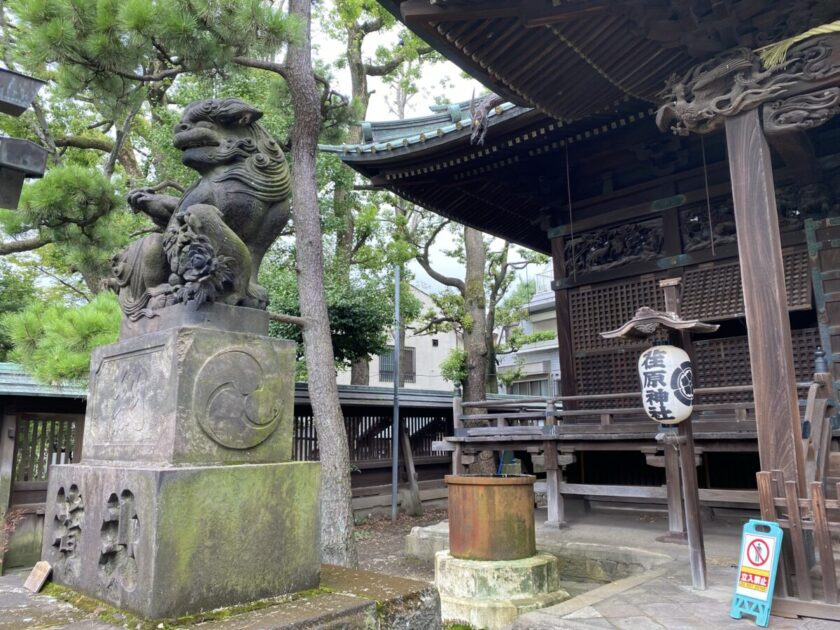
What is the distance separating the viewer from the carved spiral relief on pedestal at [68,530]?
8.52 ft

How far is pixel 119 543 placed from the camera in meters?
2.31

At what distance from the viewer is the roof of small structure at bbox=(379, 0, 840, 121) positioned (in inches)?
168

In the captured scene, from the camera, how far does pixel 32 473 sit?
818 centimetres

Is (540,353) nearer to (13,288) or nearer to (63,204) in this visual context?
(13,288)

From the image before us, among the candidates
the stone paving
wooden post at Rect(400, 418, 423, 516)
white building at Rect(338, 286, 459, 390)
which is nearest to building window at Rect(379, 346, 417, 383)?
white building at Rect(338, 286, 459, 390)

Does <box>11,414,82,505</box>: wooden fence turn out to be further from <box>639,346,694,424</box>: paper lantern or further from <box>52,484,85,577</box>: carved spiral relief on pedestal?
<box>639,346,694,424</box>: paper lantern

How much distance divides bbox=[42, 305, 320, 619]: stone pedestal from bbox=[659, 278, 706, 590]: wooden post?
3284 millimetres

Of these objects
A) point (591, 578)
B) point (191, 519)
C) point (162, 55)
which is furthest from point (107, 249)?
point (591, 578)

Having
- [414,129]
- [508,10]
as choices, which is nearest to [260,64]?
[414,129]

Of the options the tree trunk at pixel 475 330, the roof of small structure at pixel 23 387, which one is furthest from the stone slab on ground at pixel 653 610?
the tree trunk at pixel 475 330

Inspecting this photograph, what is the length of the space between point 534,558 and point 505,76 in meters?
4.48

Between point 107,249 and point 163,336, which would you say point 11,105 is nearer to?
point 163,336

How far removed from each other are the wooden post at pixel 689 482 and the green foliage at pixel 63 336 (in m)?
4.75

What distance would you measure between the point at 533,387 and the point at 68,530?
82.1ft
